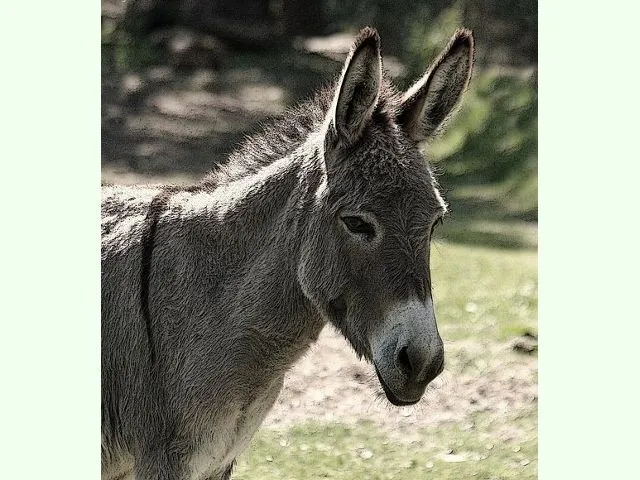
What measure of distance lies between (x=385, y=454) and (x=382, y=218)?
5.36 feet

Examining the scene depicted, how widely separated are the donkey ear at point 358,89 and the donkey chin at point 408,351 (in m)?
0.48

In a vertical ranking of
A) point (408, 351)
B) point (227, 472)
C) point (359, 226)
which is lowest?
point (227, 472)

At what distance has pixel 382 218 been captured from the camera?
2322 millimetres

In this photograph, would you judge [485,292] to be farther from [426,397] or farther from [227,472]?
[227,472]

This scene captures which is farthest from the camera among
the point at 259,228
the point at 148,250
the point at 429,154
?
the point at 429,154

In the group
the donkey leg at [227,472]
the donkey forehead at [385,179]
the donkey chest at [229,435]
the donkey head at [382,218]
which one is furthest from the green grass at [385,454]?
the donkey forehead at [385,179]

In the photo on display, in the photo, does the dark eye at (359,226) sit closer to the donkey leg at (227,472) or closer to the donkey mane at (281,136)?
the donkey mane at (281,136)

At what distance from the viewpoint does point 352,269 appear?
2348 millimetres

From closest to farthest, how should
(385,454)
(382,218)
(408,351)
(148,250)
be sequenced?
(408,351) → (382,218) → (148,250) → (385,454)

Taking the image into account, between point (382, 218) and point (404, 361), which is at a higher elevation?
point (382, 218)

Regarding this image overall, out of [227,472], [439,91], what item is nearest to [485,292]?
[227,472]

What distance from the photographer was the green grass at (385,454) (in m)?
3.55

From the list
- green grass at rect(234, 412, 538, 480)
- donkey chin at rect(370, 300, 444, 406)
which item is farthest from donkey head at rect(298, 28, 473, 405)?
green grass at rect(234, 412, 538, 480)
